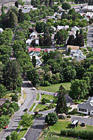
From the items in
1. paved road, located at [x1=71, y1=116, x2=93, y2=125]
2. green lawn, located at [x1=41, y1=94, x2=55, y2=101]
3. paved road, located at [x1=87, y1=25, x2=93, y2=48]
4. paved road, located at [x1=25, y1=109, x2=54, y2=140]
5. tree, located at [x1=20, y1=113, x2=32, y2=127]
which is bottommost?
green lawn, located at [x1=41, y1=94, x2=55, y2=101]

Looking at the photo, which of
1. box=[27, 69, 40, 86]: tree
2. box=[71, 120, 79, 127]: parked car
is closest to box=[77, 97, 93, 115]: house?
box=[71, 120, 79, 127]: parked car

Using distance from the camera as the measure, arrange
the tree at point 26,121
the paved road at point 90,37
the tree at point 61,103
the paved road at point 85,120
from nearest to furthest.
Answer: the tree at point 26,121
the paved road at point 85,120
the tree at point 61,103
the paved road at point 90,37

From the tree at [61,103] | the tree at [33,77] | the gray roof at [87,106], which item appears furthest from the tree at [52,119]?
the tree at [33,77]

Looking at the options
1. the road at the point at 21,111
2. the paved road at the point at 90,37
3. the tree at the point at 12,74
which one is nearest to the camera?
the road at the point at 21,111

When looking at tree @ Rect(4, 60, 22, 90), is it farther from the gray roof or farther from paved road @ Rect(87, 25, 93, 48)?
paved road @ Rect(87, 25, 93, 48)

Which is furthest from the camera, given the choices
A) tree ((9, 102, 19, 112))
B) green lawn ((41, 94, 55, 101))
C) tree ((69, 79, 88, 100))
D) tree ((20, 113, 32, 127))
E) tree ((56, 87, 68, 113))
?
green lawn ((41, 94, 55, 101))

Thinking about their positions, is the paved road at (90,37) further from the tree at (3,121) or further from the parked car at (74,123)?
the tree at (3,121)

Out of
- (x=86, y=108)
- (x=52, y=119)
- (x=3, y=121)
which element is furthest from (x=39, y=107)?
(x=3, y=121)

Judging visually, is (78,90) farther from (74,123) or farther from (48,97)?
(74,123)

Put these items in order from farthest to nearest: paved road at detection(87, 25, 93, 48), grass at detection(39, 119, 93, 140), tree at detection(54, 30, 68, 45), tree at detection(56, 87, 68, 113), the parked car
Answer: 1. paved road at detection(87, 25, 93, 48)
2. tree at detection(54, 30, 68, 45)
3. tree at detection(56, 87, 68, 113)
4. the parked car
5. grass at detection(39, 119, 93, 140)
